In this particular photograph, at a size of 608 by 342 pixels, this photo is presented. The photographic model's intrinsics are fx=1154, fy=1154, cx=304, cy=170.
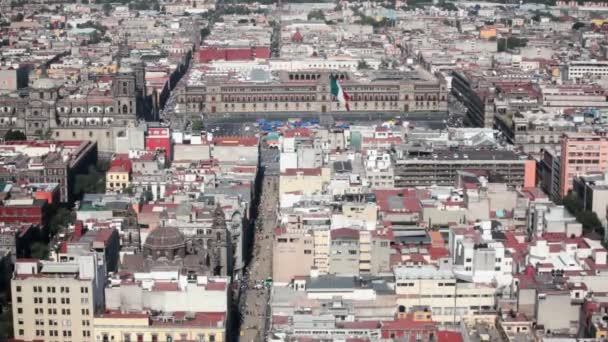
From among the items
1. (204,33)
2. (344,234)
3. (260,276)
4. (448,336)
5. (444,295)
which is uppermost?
Answer: (344,234)

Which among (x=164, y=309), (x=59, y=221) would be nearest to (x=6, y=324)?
(x=164, y=309)

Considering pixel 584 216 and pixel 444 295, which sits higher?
pixel 444 295

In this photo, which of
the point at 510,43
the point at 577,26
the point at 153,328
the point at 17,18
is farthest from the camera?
the point at 17,18

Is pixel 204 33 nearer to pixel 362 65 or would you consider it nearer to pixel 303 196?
pixel 362 65

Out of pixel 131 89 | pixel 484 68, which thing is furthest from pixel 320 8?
pixel 131 89

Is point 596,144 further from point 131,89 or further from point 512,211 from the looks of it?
point 131,89

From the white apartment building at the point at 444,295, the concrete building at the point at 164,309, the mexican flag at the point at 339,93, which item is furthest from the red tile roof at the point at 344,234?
the mexican flag at the point at 339,93
